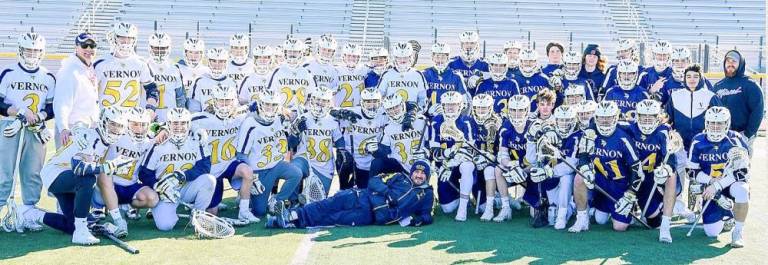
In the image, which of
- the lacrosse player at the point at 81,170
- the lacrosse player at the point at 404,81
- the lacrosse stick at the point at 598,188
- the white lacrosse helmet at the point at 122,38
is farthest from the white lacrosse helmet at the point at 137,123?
the lacrosse stick at the point at 598,188

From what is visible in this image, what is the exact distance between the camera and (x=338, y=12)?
21.8 m

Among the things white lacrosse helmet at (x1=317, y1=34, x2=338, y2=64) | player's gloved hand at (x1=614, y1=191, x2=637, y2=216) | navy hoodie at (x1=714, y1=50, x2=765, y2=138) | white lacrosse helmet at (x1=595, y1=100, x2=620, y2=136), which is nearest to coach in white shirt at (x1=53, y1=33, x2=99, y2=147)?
white lacrosse helmet at (x1=317, y1=34, x2=338, y2=64)

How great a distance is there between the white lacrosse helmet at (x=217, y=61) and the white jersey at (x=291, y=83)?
1.74ft

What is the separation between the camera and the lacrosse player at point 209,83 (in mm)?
7801

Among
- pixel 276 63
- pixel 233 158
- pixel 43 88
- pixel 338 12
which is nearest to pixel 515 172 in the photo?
pixel 233 158

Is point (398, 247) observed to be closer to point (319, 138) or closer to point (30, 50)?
point (319, 138)

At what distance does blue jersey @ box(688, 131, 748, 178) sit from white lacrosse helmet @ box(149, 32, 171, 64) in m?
4.41

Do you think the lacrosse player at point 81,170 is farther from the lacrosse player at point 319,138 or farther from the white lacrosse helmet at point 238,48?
the white lacrosse helmet at point 238,48

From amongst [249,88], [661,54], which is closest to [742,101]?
[661,54]

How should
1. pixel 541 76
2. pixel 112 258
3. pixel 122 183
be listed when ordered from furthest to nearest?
pixel 541 76 < pixel 122 183 < pixel 112 258

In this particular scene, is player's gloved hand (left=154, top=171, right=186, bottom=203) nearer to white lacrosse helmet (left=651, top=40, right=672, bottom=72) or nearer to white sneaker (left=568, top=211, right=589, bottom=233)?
white sneaker (left=568, top=211, right=589, bottom=233)

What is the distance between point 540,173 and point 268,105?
2.28 meters

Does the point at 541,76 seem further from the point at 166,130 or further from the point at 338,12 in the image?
the point at 338,12

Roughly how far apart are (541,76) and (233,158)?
3.00 metres
